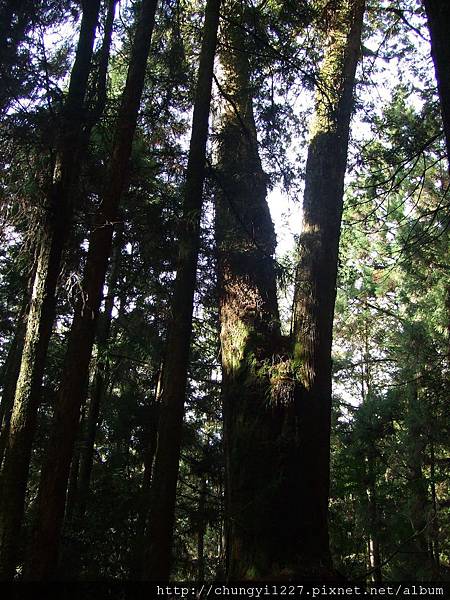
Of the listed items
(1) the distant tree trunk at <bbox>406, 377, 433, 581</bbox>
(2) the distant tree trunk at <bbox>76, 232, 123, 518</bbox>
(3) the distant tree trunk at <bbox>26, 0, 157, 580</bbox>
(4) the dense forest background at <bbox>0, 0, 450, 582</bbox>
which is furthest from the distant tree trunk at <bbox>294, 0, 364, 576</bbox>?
(1) the distant tree trunk at <bbox>406, 377, 433, 581</bbox>

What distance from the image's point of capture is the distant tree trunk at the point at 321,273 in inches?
189

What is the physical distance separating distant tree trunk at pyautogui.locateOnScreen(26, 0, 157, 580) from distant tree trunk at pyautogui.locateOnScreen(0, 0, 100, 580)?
0.50 metres

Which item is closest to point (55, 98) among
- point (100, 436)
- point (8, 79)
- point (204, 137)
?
point (8, 79)

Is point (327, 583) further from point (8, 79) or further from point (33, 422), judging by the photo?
point (8, 79)

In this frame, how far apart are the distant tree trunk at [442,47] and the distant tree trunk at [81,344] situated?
136 inches

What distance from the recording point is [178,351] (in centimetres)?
457

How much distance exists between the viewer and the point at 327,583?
4258 mm

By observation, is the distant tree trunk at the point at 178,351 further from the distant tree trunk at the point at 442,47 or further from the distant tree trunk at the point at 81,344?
the distant tree trunk at the point at 442,47

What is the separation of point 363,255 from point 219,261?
1622 cm

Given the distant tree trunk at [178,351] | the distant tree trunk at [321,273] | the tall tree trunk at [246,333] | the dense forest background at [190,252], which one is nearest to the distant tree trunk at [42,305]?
the dense forest background at [190,252]

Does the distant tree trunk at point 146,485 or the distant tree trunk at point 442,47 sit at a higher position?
the distant tree trunk at point 442,47

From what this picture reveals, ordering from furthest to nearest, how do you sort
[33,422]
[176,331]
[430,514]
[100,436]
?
[100,436] → [430,514] → [33,422] → [176,331]

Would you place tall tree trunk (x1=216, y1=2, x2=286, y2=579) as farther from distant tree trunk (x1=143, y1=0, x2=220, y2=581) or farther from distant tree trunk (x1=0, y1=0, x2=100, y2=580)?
distant tree trunk (x1=0, y1=0, x2=100, y2=580)

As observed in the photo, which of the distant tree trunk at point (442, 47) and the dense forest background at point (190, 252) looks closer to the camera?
the distant tree trunk at point (442, 47)
